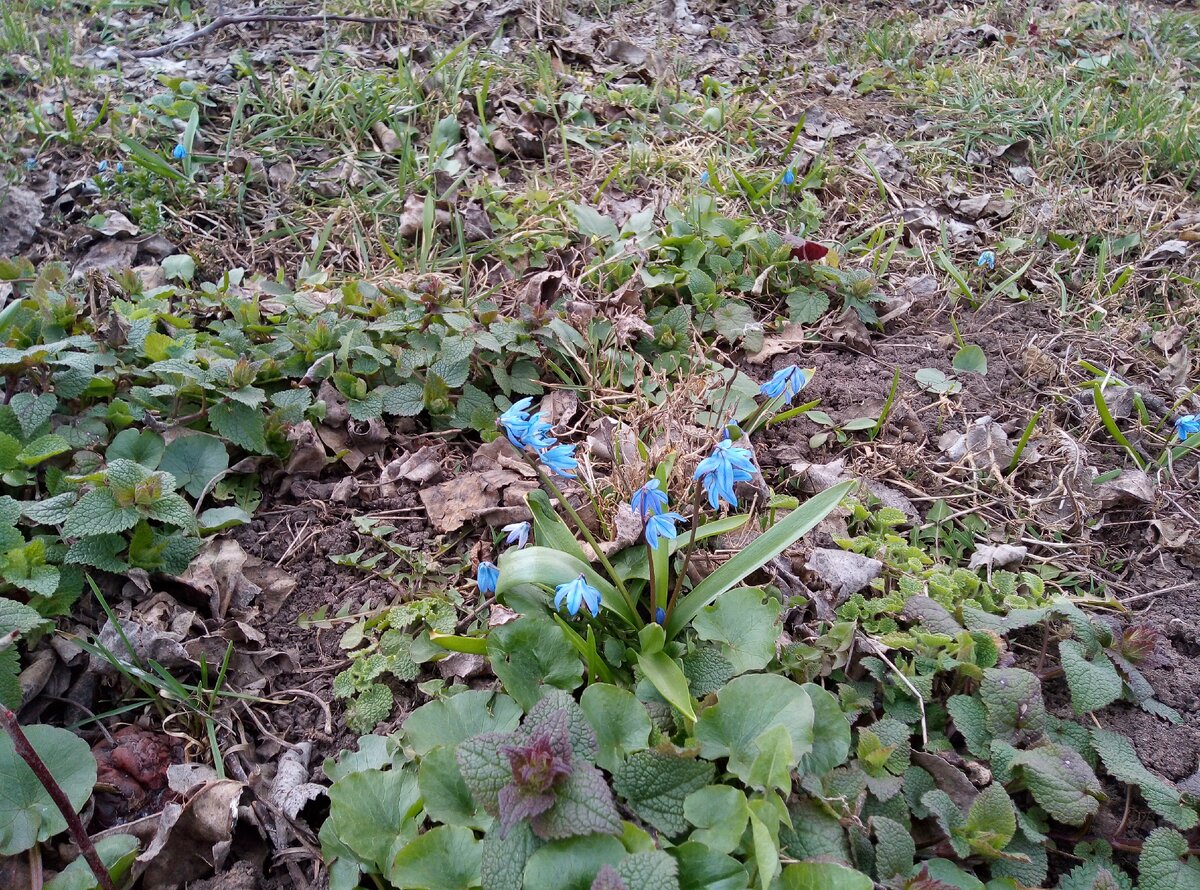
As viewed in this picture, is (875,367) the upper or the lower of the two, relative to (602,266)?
lower

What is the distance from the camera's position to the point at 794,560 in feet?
6.73

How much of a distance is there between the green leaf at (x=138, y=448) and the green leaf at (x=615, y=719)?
1.37 meters

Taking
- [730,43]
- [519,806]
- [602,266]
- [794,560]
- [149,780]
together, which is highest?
[730,43]

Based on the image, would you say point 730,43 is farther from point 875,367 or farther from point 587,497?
point 587,497

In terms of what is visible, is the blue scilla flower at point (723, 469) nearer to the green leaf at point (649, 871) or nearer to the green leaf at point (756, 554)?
the green leaf at point (756, 554)

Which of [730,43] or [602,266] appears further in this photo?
[730,43]

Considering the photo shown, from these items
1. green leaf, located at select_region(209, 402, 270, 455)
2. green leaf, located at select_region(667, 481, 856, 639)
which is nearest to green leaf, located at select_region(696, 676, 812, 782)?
green leaf, located at select_region(667, 481, 856, 639)

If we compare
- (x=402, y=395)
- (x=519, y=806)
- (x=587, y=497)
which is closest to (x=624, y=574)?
(x=587, y=497)

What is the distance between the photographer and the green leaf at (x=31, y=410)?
2.02 m

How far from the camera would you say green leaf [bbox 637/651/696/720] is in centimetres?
153

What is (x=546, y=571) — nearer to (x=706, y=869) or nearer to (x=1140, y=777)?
(x=706, y=869)

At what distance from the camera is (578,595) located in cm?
160

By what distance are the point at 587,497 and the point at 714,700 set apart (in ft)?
2.41

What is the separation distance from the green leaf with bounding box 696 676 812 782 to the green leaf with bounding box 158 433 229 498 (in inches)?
58.2
